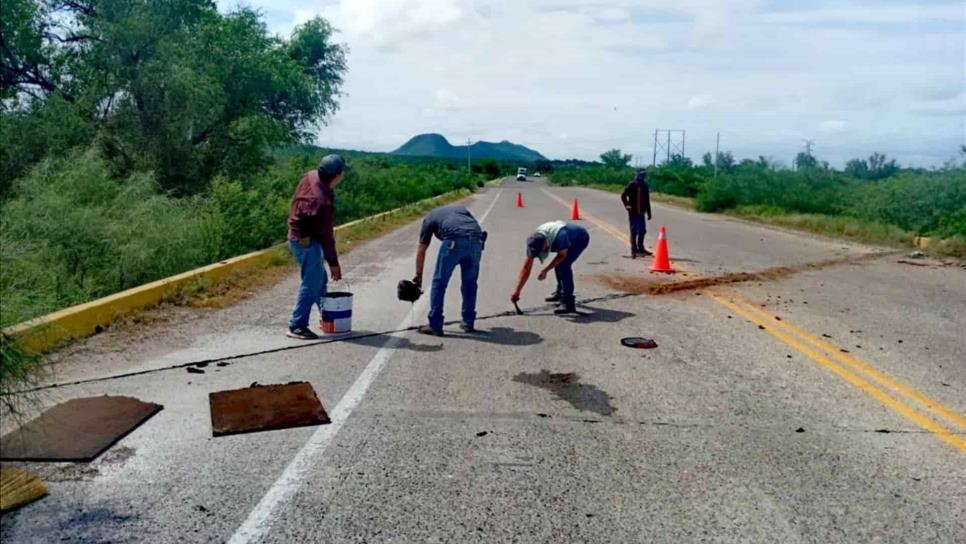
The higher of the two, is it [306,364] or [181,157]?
[181,157]

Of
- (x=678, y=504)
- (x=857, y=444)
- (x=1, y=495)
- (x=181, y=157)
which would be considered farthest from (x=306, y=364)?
(x=181, y=157)

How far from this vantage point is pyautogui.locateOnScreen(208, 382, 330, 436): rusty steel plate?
5.63 m

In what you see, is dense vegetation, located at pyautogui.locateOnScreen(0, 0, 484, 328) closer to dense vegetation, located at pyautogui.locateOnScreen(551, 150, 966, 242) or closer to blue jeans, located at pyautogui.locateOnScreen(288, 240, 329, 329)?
blue jeans, located at pyautogui.locateOnScreen(288, 240, 329, 329)

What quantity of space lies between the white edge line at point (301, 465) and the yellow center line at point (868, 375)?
13.0 feet

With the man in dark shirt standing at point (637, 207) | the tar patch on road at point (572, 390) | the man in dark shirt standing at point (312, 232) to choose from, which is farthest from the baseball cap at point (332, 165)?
the man in dark shirt standing at point (637, 207)

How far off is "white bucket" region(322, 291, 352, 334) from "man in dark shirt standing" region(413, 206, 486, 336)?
80 cm

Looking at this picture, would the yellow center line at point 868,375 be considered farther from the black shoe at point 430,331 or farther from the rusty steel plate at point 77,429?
the rusty steel plate at point 77,429

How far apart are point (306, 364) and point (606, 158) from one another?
426 feet

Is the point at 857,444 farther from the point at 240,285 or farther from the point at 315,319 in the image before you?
the point at 240,285

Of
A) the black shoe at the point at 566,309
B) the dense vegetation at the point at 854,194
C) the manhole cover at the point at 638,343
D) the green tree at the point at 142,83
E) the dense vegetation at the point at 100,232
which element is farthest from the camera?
the dense vegetation at the point at 854,194

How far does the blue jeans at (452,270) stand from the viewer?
28.9 ft

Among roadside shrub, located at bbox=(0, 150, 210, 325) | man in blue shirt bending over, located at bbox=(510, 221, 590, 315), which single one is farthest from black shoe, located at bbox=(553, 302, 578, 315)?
roadside shrub, located at bbox=(0, 150, 210, 325)

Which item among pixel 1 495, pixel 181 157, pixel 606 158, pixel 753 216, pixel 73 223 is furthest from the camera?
pixel 606 158

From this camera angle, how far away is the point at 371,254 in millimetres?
17688
